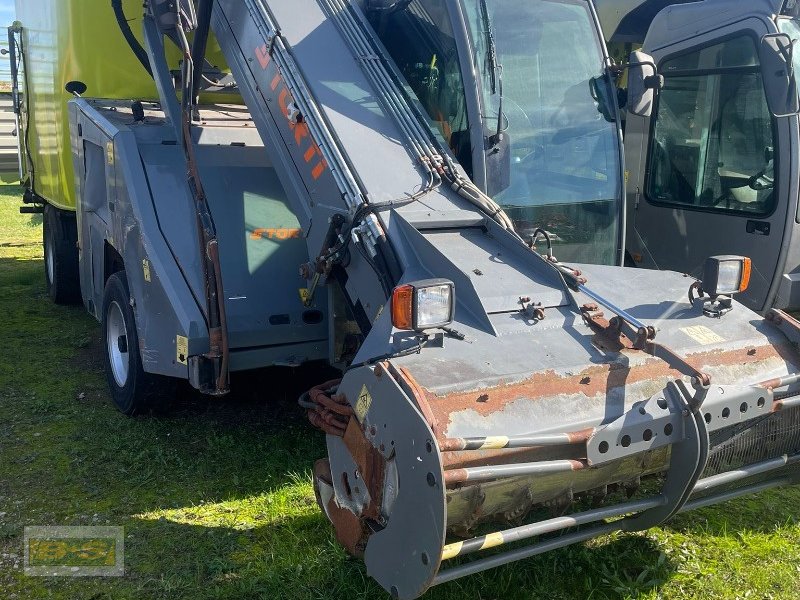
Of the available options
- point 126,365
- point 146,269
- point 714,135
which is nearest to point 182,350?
point 146,269

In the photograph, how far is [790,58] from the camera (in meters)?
4.59

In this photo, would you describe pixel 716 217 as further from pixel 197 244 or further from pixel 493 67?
pixel 197 244

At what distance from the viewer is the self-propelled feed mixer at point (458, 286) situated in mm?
2471

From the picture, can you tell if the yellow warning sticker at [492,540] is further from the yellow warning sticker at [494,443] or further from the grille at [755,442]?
the grille at [755,442]

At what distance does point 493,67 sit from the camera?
380 centimetres

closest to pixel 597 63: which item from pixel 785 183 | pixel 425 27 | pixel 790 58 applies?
pixel 425 27

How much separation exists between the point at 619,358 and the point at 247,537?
1684mm

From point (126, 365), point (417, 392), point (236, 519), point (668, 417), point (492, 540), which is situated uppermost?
point (417, 392)

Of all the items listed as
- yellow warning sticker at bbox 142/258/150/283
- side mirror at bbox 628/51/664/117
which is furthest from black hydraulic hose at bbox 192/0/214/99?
side mirror at bbox 628/51/664/117

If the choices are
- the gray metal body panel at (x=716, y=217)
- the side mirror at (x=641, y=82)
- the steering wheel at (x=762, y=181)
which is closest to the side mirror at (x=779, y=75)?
the gray metal body panel at (x=716, y=217)

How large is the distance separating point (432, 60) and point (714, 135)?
93.5 inches

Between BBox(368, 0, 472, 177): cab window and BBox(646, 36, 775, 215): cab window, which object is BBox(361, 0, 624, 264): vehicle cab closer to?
BBox(368, 0, 472, 177): cab window

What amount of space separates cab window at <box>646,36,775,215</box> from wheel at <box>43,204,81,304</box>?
4679mm

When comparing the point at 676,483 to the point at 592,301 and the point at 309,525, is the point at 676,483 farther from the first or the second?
the point at 309,525
